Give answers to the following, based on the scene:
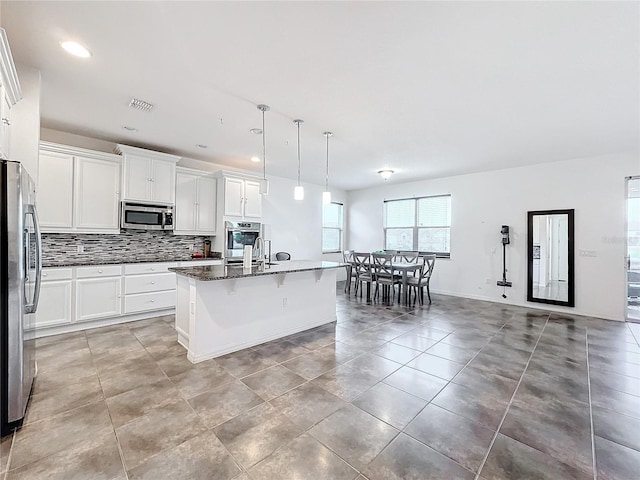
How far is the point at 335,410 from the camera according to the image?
7.13 ft

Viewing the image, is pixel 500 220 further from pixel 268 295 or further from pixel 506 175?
pixel 268 295

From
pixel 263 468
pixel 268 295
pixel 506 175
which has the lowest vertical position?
pixel 263 468

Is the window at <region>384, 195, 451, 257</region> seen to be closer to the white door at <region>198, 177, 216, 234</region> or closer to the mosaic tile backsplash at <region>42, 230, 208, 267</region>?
the white door at <region>198, 177, 216, 234</region>

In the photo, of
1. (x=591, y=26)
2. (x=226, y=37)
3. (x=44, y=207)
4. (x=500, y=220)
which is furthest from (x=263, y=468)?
(x=500, y=220)

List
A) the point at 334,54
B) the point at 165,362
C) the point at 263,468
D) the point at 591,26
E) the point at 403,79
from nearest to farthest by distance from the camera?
the point at 263,468
the point at 591,26
the point at 334,54
the point at 403,79
the point at 165,362

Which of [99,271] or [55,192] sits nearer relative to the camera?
[55,192]

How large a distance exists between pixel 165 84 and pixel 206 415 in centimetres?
295

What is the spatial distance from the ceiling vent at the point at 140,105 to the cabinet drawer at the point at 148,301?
2613 millimetres

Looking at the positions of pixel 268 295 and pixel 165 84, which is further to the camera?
pixel 268 295

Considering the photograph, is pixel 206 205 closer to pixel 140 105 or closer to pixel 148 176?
pixel 148 176

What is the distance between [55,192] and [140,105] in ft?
6.00

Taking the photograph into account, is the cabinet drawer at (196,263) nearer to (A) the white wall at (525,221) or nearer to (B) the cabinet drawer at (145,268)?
(B) the cabinet drawer at (145,268)

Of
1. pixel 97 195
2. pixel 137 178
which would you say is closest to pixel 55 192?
pixel 97 195

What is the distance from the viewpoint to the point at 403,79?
105 inches
